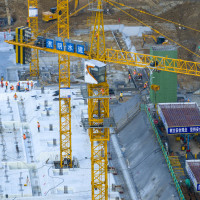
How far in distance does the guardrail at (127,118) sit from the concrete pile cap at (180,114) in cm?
847

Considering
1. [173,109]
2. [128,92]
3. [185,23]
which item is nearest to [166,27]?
[185,23]

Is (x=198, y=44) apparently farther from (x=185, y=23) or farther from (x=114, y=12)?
(x=114, y=12)

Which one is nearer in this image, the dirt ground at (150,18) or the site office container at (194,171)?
the site office container at (194,171)

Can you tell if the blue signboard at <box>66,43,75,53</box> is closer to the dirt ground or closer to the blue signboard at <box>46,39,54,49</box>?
the blue signboard at <box>46,39,54,49</box>

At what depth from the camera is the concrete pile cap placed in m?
102

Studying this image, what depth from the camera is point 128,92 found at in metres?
129

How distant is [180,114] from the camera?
10525 centimetres

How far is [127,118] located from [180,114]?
12.7 metres

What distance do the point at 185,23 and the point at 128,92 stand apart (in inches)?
1592

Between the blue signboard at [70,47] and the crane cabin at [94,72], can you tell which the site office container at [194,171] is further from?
the blue signboard at [70,47]

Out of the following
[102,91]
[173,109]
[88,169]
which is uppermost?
[102,91]

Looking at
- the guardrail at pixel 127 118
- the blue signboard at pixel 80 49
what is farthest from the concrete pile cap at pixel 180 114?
the blue signboard at pixel 80 49

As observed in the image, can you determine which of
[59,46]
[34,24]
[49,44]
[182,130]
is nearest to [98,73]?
[59,46]

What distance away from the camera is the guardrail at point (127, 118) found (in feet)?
378
